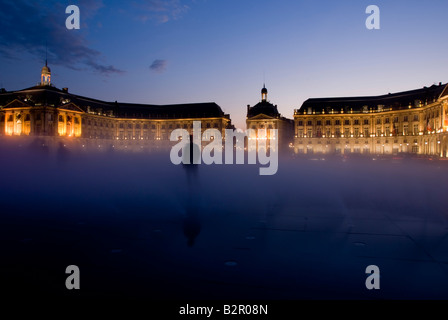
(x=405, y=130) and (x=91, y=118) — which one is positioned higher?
(x=91, y=118)

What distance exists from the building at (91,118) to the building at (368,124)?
113 feet

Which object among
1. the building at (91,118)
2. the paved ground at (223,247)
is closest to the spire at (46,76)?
the building at (91,118)

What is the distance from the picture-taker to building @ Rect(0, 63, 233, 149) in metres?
96.4

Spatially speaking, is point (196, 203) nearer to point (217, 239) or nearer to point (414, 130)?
point (217, 239)

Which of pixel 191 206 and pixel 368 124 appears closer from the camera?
pixel 191 206

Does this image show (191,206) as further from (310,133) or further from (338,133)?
(338,133)

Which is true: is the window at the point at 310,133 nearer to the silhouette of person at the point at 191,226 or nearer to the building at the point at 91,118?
the building at the point at 91,118

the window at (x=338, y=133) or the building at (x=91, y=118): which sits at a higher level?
the building at (x=91, y=118)

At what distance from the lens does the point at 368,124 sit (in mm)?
106938

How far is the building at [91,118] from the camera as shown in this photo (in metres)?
96.4

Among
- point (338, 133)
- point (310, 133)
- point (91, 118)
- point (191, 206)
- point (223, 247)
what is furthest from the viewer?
point (310, 133)

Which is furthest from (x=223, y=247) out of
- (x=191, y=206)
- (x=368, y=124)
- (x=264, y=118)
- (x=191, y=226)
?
(x=368, y=124)

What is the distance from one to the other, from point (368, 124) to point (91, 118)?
320 feet

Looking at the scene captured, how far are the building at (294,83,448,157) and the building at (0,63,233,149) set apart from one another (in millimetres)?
34555
